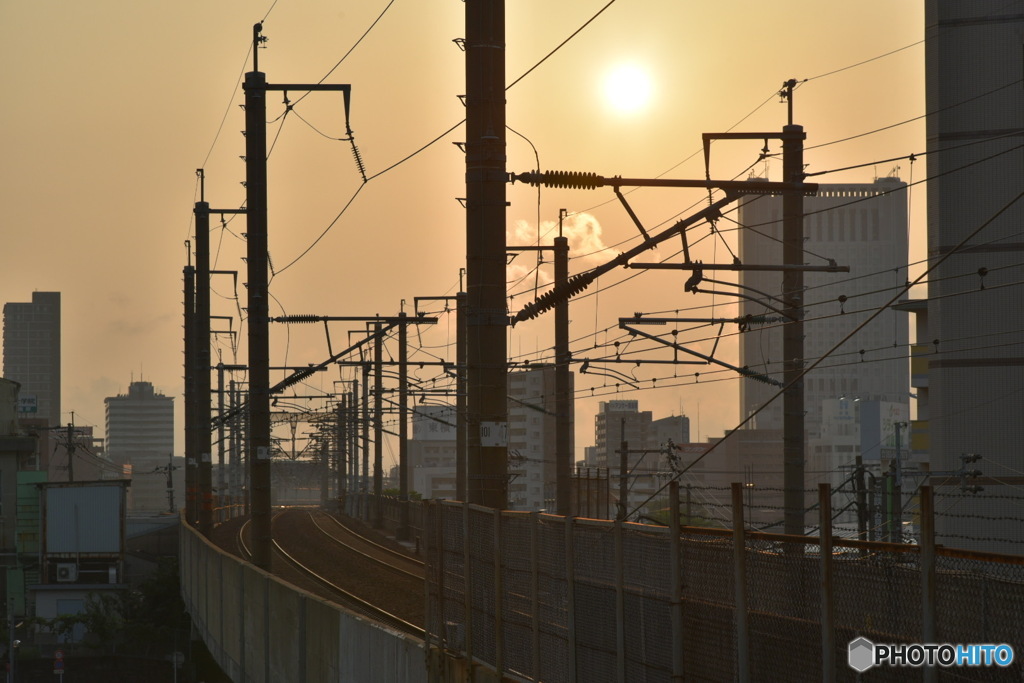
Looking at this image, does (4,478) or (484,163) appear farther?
(4,478)

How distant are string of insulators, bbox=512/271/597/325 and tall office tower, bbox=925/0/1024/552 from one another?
1476 centimetres

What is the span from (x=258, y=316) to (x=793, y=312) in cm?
1179

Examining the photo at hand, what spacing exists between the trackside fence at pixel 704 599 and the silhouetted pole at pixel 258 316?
1357 centimetres

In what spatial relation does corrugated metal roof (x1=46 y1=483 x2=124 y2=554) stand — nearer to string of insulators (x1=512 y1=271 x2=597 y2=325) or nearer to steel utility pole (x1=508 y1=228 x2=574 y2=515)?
steel utility pole (x1=508 y1=228 x2=574 y2=515)

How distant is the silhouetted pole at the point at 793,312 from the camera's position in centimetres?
2155

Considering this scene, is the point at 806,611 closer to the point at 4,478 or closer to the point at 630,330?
the point at 630,330

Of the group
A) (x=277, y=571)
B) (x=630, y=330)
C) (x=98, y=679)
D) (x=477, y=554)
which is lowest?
(x=98, y=679)

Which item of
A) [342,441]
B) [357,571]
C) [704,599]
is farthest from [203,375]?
[342,441]

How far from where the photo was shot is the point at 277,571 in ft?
133

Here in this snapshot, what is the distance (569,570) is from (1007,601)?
5.13 m

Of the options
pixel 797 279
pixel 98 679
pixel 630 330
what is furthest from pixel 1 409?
pixel 797 279

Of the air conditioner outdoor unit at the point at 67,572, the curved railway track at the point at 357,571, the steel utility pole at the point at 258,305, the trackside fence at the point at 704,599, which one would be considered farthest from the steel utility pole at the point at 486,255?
the air conditioner outdoor unit at the point at 67,572

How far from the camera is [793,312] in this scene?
74.2 feet

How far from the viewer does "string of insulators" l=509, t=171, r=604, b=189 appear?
17.1 metres
